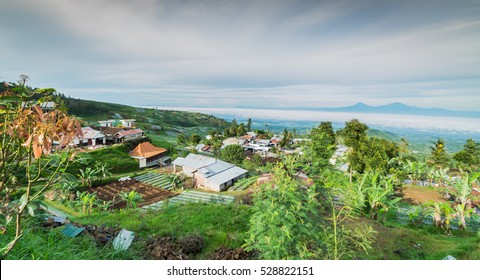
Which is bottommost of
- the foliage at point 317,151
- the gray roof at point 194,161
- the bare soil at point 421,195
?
the gray roof at point 194,161

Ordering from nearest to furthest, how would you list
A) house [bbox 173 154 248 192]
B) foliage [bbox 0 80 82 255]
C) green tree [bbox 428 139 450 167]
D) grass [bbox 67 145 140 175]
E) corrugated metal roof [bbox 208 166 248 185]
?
1. foliage [bbox 0 80 82 255]
2. grass [bbox 67 145 140 175]
3. corrugated metal roof [bbox 208 166 248 185]
4. house [bbox 173 154 248 192]
5. green tree [bbox 428 139 450 167]

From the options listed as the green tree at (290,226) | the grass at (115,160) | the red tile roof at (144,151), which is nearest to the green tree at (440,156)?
the green tree at (290,226)

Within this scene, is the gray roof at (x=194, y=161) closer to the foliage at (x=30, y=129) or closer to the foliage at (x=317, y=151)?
the foliage at (x=317, y=151)

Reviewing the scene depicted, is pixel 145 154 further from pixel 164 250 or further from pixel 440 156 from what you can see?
pixel 440 156

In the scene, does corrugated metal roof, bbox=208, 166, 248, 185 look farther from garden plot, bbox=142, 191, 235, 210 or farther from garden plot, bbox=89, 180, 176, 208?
garden plot, bbox=89, 180, 176, 208

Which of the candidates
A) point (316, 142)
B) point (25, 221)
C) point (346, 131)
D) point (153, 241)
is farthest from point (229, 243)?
point (346, 131)

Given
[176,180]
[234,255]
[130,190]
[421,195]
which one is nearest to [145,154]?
[130,190]

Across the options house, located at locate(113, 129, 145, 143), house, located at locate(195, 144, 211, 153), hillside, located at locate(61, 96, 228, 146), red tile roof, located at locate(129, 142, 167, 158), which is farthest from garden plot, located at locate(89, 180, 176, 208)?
house, located at locate(195, 144, 211, 153)
